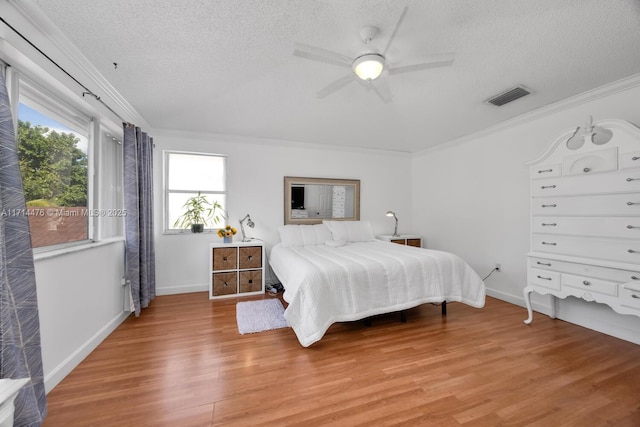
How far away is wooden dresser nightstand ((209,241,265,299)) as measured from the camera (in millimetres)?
3541

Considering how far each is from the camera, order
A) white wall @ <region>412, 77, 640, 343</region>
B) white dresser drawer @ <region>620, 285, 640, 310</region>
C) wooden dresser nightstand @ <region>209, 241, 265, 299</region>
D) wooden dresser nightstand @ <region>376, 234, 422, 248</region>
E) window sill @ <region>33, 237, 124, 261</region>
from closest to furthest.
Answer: window sill @ <region>33, 237, 124, 261</region> < white dresser drawer @ <region>620, 285, 640, 310</region> < white wall @ <region>412, 77, 640, 343</region> < wooden dresser nightstand @ <region>209, 241, 265, 299</region> < wooden dresser nightstand @ <region>376, 234, 422, 248</region>

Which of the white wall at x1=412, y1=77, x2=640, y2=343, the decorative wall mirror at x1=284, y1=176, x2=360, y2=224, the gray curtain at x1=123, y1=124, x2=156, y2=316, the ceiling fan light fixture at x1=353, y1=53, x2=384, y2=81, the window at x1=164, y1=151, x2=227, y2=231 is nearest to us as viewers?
the ceiling fan light fixture at x1=353, y1=53, x2=384, y2=81

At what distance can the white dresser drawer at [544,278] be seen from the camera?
250 centimetres

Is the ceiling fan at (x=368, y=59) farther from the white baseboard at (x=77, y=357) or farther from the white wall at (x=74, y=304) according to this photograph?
the white baseboard at (x=77, y=357)

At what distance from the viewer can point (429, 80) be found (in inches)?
92.2

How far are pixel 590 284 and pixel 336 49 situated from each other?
2.93 metres

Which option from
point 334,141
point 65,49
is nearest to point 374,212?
point 334,141

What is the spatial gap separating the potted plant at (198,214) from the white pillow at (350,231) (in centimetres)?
177

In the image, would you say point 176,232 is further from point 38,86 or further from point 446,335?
point 446,335

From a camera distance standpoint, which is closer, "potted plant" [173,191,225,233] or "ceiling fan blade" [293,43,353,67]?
"ceiling fan blade" [293,43,353,67]

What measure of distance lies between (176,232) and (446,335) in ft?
12.1

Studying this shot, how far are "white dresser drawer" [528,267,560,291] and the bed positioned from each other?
49 cm

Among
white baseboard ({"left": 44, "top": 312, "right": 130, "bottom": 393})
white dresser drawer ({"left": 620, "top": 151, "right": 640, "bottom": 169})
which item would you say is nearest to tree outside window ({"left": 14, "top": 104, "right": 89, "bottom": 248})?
white baseboard ({"left": 44, "top": 312, "right": 130, "bottom": 393})

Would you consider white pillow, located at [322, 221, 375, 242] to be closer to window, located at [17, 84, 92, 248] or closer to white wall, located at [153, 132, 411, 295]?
white wall, located at [153, 132, 411, 295]
